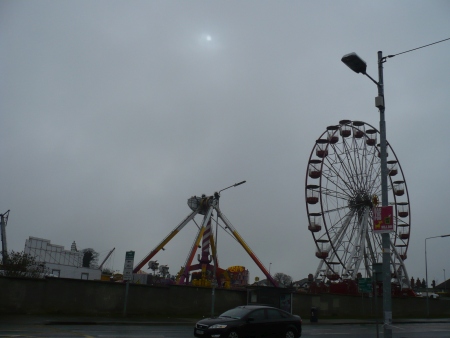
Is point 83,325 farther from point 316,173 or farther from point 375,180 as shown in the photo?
point 375,180

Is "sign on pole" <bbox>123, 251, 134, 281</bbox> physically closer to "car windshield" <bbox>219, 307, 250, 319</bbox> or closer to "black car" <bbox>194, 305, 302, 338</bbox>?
"black car" <bbox>194, 305, 302, 338</bbox>

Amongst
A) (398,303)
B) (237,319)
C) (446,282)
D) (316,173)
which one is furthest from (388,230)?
(446,282)

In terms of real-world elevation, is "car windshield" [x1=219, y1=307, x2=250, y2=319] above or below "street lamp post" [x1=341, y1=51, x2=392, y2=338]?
below

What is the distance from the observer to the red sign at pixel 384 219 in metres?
11.7

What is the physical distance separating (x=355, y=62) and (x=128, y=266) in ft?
67.1

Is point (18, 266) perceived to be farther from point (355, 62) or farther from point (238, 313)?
point (355, 62)

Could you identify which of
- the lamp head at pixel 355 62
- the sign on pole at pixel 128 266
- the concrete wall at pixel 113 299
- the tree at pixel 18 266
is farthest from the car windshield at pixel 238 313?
the tree at pixel 18 266

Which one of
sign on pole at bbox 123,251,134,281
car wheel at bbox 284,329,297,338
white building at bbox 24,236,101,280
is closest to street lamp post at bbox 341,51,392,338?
car wheel at bbox 284,329,297,338

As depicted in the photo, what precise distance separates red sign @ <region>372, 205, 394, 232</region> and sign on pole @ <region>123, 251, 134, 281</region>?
19.4 m

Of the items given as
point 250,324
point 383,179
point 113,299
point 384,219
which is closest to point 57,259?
point 113,299

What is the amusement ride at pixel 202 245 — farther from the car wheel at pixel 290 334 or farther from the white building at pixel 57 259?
the car wheel at pixel 290 334

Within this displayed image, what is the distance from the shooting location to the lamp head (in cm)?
1224

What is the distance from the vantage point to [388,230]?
11.8 m

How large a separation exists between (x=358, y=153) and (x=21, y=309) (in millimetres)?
35153
